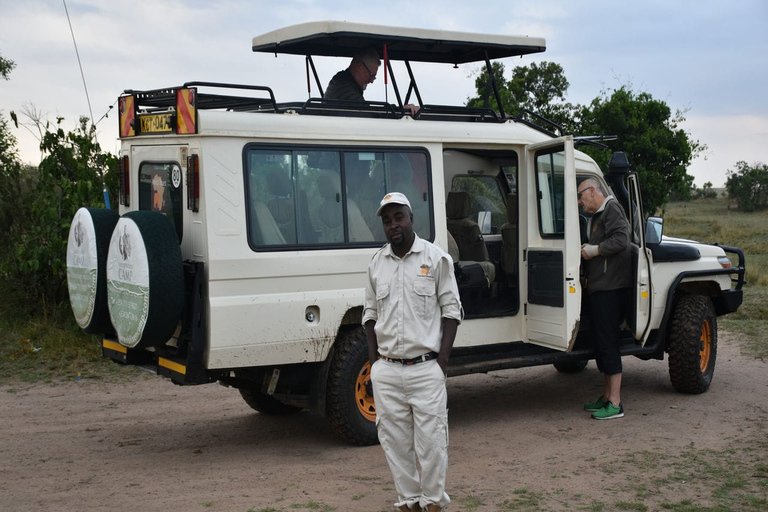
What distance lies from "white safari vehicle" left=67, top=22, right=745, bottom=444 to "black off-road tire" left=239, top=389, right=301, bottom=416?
2 centimetres

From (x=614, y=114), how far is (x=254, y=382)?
1563cm

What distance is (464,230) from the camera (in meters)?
8.00

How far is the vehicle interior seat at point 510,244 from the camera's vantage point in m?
7.86

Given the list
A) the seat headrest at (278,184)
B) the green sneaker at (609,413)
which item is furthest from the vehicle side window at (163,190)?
the green sneaker at (609,413)

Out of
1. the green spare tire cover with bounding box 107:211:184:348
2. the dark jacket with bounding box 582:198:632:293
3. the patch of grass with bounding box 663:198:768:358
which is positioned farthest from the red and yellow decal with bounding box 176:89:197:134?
the patch of grass with bounding box 663:198:768:358

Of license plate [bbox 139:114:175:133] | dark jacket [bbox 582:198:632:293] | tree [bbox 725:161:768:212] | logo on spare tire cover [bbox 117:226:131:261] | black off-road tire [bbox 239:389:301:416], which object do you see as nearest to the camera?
logo on spare tire cover [bbox 117:226:131:261]

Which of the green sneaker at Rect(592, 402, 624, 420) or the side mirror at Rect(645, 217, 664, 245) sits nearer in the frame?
the green sneaker at Rect(592, 402, 624, 420)

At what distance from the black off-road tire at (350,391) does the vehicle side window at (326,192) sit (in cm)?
76

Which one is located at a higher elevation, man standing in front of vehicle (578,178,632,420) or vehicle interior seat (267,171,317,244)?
vehicle interior seat (267,171,317,244)

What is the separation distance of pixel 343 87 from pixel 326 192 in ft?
4.62

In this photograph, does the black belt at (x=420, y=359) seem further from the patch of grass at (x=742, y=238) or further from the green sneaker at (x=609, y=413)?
the patch of grass at (x=742, y=238)

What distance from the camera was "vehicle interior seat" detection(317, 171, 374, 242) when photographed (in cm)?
662

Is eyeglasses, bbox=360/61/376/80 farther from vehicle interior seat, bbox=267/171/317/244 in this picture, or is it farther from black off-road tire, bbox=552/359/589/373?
black off-road tire, bbox=552/359/589/373

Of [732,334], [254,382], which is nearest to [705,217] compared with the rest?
[732,334]
